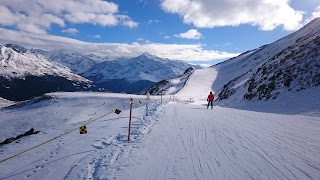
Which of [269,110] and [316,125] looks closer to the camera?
[316,125]

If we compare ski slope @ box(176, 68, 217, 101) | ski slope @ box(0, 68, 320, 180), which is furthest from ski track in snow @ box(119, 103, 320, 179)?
ski slope @ box(176, 68, 217, 101)

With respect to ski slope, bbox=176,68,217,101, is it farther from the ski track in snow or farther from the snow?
the ski track in snow

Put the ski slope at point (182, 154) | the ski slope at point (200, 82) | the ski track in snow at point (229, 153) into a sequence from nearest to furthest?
the ski track in snow at point (229, 153)
the ski slope at point (182, 154)
the ski slope at point (200, 82)

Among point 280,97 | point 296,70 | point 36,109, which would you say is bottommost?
point 36,109

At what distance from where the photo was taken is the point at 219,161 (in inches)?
393

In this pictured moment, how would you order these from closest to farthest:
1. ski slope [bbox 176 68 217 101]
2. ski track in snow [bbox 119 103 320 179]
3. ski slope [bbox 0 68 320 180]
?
ski track in snow [bbox 119 103 320 179], ski slope [bbox 0 68 320 180], ski slope [bbox 176 68 217 101]

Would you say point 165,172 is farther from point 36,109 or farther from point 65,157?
point 36,109

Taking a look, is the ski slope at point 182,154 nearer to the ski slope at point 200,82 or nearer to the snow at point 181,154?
the snow at point 181,154

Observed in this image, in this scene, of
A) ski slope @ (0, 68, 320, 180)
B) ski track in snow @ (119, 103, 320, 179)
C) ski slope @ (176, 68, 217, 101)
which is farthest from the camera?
ski slope @ (176, 68, 217, 101)

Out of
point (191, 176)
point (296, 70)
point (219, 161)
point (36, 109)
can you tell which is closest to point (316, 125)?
point (219, 161)

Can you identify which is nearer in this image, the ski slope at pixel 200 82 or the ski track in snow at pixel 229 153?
the ski track in snow at pixel 229 153

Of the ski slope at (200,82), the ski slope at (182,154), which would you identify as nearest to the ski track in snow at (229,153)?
the ski slope at (182,154)

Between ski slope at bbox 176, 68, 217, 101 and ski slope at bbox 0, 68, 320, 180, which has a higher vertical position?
ski slope at bbox 176, 68, 217, 101

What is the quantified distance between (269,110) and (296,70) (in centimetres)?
932
